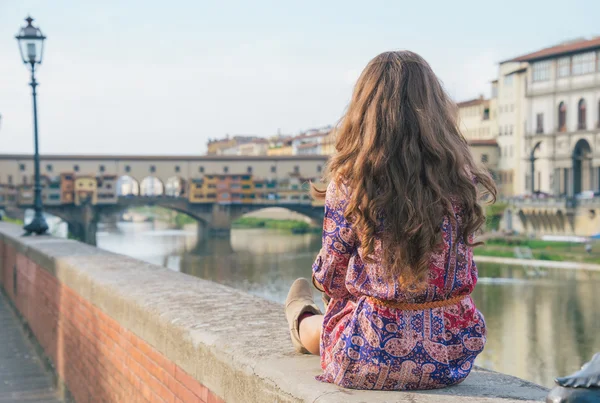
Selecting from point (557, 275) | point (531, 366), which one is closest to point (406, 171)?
point (531, 366)

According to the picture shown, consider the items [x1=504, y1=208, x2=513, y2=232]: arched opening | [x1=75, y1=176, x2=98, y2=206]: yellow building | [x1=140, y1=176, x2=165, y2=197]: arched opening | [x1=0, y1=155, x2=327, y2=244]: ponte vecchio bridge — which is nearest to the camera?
[x1=504, y1=208, x2=513, y2=232]: arched opening

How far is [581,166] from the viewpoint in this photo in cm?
3991

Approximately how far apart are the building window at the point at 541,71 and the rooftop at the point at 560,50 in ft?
1.11

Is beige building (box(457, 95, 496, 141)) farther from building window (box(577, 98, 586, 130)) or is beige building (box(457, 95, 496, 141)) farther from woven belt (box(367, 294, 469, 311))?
woven belt (box(367, 294, 469, 311))

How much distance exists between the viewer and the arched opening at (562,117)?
40.2 meters

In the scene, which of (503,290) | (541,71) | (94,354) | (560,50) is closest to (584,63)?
(560,50)

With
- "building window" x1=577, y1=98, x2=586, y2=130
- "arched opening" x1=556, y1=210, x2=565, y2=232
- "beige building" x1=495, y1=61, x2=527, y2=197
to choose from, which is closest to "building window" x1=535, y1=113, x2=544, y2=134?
"beige building" x1=495, y1=61, x2=527, y2=197

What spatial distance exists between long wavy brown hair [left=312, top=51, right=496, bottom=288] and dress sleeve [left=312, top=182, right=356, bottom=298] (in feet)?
0.09

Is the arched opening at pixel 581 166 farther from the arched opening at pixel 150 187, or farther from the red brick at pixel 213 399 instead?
the arched opening at pixel 150 187

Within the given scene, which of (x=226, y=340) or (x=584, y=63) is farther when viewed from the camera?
(x=584, y=63)

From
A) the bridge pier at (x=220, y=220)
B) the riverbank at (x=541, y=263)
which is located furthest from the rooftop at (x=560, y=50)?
the bridge pier at (x=220, y=220)

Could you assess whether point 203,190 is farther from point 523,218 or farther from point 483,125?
point 483,125

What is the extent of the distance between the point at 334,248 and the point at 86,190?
41.0m

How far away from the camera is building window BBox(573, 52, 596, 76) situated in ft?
127
